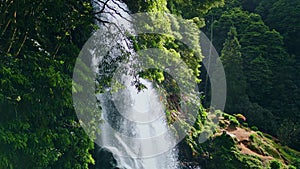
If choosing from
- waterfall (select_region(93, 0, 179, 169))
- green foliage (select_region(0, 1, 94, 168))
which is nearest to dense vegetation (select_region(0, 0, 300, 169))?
green foliage (select_region(0, 1, 94, 168))

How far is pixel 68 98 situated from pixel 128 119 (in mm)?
3372

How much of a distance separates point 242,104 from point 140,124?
11.6 metres

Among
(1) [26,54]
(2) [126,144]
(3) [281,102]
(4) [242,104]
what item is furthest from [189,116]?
(3) [281,102]

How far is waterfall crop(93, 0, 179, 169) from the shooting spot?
708 cm

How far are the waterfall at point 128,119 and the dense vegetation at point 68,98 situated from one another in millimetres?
478

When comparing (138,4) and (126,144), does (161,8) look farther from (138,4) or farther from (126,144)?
(126,144)

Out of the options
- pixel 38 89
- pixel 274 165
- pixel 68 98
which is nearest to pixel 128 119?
pixel 68 98

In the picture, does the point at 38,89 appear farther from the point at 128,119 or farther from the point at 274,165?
the point at 274,165

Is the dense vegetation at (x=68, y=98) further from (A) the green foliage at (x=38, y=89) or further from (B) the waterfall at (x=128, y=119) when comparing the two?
(B) the waterfall at (x=128, y=119)

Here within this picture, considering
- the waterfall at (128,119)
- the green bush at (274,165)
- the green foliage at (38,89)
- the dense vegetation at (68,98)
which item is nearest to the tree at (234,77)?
the dense vegetation at (68,98)

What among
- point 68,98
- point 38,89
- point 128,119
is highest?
point 38,89

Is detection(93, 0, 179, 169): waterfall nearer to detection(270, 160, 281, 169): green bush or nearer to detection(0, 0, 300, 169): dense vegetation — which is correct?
detection(0, 0, 300, 169): dense vegetation

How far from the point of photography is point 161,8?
7832 mm

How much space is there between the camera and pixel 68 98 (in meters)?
5.39
